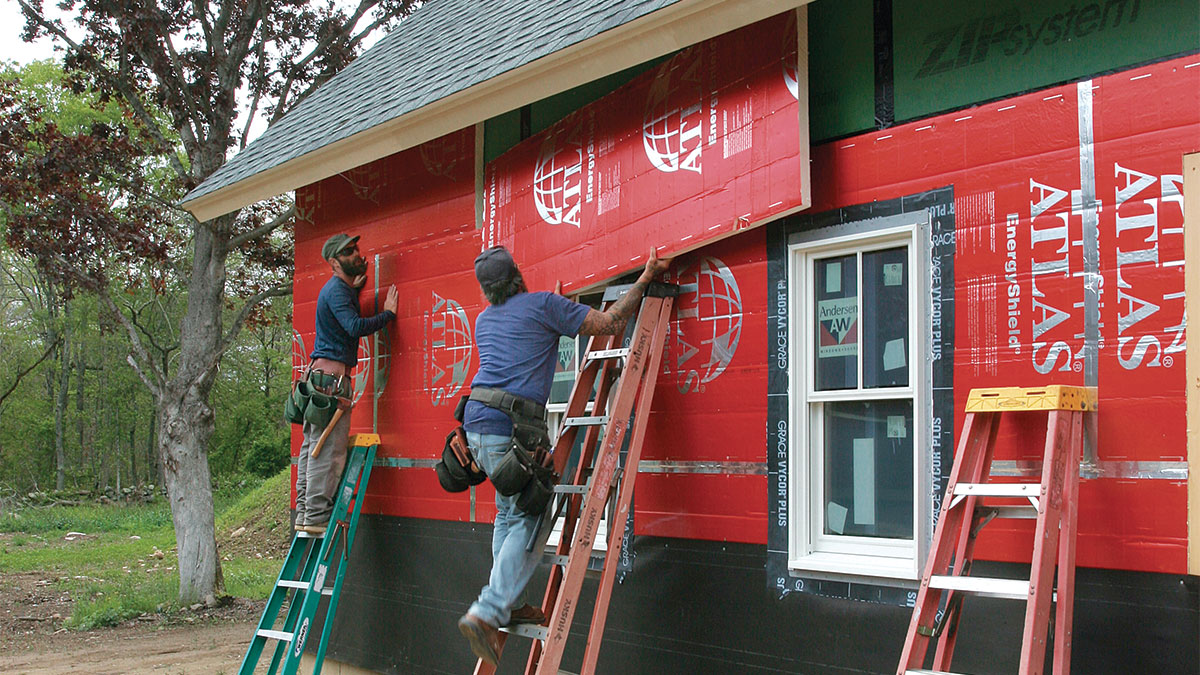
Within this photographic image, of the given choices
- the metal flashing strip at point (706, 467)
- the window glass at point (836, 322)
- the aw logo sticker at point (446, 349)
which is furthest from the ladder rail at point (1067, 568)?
the aw logo sticker at point (446, 349)

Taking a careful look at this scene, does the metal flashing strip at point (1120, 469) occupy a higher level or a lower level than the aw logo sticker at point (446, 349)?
lower

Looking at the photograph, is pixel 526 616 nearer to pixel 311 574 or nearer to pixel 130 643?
pixel 311 574

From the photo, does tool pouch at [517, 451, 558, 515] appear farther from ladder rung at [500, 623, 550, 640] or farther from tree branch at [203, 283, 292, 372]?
Result: tree branch at [203, 283, 292, 372]

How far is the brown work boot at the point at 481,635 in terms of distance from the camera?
210 inches

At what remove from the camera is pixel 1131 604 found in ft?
13.6

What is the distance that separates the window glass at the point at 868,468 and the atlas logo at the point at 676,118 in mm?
1562

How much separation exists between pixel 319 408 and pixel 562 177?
2.67 m

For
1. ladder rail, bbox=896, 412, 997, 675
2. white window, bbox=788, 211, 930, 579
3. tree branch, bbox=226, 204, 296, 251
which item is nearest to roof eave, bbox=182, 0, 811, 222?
white window, bbox=788, 211, 930, 579

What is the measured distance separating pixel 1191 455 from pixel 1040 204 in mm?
1188

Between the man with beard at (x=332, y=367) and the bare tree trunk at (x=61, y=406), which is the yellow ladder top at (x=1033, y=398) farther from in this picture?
the bare tree trunk at (x=61, y=406)

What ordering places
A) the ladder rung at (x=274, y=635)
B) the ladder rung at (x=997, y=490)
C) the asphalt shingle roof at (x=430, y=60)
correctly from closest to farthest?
the ladder rung at (x=997, y=490), the asphalt shingle roof at (x=430, y=60), the ladder rung at (x=274, y=635)

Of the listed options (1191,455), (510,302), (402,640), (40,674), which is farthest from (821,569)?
(40,674)

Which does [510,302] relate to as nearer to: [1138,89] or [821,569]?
[821,569]

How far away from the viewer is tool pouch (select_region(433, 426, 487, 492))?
19.4 feet
